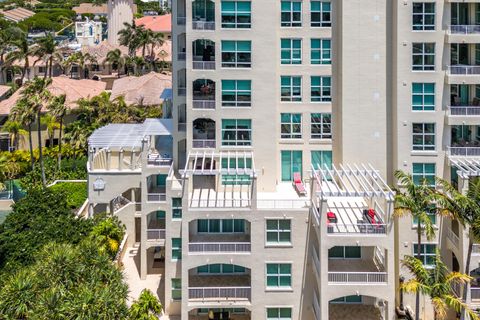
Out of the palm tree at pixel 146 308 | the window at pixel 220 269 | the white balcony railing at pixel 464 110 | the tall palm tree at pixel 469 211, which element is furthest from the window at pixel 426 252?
the palm tree at pixel 146 308

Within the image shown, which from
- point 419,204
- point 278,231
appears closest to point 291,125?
point 278,231

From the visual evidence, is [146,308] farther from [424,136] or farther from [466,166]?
[466,166]

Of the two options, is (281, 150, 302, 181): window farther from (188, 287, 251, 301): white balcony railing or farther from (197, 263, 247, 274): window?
(188, 287, 251, 301): white balcony railing

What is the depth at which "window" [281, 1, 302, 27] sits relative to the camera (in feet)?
115

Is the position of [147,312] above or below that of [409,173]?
below

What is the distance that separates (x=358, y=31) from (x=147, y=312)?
2057 centimetres

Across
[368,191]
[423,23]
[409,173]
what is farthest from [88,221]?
[423,23]

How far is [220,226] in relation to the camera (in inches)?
1302

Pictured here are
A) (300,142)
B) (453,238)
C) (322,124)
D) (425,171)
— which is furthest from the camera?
(300,142)

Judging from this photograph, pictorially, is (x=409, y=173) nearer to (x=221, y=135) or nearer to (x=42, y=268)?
(x=221, y=135)

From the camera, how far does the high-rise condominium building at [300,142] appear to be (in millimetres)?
30391

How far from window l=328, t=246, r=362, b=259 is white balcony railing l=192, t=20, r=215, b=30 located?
15.4 metres

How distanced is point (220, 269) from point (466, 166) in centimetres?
1561

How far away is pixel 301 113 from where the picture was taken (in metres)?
35.8
